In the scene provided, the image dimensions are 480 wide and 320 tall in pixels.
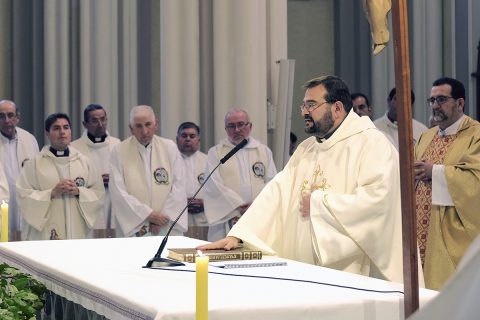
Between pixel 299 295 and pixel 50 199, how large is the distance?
17.7 feet

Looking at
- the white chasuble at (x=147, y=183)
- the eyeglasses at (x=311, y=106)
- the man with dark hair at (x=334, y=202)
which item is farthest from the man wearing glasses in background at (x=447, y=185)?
the white chasuble at (x=147, y=183)

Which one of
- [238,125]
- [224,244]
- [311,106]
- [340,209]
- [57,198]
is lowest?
[57,198]

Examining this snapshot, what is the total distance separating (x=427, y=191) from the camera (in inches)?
245

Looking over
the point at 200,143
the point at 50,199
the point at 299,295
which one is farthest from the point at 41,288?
the point at 200,143

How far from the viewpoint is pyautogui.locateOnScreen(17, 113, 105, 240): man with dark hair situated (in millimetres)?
7879

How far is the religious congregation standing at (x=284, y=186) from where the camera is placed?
4.33 meters

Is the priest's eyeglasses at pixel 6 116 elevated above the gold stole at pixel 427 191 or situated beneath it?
elevated above

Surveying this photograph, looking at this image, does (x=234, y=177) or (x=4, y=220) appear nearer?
(x=4, y=220)

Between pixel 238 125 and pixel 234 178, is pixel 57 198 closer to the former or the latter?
pixel 234 178

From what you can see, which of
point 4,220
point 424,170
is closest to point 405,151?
point 4,220

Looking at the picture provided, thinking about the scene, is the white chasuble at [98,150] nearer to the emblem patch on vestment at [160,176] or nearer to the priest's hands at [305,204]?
the emblem patch on vestment at [160,176]

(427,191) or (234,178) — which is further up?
(427,191)

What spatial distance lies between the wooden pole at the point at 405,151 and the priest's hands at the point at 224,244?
131 centimetres

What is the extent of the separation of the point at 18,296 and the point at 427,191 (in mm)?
3505
